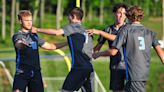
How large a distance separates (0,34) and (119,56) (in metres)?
31.4

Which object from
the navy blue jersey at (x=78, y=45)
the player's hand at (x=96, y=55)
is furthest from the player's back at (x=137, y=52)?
the navy blue jersey at (x=78, y=45)

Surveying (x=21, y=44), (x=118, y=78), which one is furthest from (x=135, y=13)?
(x=21, y=44)

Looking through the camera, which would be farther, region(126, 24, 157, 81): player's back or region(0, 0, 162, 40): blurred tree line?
region(0, 0, 162, 40): blurred tree line

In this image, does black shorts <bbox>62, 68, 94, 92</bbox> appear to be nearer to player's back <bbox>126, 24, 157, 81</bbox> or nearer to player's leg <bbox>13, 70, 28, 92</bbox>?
player's leg <bbox>13, 70, 28, 92</bbox>

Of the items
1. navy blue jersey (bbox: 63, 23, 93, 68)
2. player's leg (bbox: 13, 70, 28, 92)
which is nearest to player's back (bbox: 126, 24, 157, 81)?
navy blue jersey (bbox: 63, 23, 93, 68)

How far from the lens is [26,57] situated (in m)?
8.56

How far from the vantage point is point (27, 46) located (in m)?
8.53

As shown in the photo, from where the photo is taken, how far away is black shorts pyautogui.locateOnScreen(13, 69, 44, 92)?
28.2 feet

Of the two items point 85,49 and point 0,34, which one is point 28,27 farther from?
point 0,34

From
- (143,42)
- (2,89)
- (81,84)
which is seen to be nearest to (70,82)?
(81,84)

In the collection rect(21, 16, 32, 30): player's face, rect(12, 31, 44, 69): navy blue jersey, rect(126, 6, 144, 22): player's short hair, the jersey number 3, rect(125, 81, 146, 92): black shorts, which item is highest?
rect(126, 6, 144, 22): player's short hair

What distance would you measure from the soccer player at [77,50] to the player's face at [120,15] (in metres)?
0.60

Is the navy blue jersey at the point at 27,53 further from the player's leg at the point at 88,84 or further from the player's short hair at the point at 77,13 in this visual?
the player's leg at the point at 88,84

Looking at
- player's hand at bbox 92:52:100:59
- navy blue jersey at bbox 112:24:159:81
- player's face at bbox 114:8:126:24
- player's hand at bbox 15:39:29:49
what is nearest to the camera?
navy blue jersey at bbox 112:24:159:81
